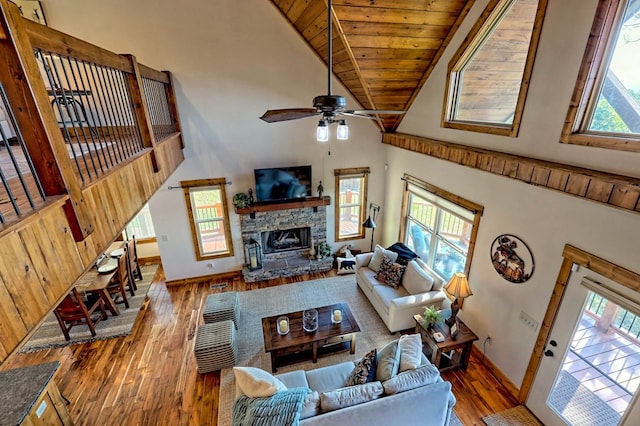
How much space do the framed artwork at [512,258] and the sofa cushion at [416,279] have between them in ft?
3.49

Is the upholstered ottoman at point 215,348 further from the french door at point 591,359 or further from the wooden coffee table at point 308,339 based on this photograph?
the french door at point 591,359

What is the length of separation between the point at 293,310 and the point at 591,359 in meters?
4.01

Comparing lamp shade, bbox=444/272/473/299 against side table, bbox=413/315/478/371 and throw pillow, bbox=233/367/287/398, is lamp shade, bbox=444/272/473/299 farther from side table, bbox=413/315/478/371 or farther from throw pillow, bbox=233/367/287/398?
throw pillow, bbox=233/367/287/398

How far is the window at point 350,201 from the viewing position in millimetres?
6435

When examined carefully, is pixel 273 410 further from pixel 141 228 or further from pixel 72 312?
pixel 141 228

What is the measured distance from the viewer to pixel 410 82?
16.0ft

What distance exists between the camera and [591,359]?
2887 millimetres

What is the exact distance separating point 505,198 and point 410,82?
8.18 feet

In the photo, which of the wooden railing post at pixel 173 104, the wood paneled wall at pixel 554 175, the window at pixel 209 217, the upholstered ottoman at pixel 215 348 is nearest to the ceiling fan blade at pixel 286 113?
the wood paneled wall at pixel 554 175

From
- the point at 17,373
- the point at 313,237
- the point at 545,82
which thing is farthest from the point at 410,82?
the point at 17,373

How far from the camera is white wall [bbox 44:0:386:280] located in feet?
15.1

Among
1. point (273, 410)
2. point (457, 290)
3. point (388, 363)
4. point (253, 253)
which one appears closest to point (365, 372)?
point (388, 363)

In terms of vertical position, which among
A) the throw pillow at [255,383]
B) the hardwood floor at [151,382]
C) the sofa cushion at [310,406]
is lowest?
the hardwood floor at [151,382]

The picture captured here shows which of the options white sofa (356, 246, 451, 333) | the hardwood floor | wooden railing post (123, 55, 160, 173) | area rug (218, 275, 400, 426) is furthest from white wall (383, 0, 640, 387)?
wooden railing post (123, 55, 160, 173)
